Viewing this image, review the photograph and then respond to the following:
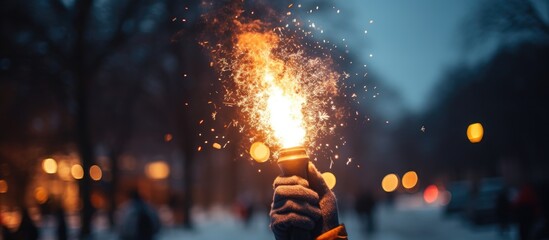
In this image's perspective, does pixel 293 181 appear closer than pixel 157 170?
Yes

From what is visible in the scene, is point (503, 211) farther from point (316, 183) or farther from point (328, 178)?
point (316, 183)

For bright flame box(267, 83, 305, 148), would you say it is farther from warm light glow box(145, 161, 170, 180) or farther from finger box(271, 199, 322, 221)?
warm light glow box(145, 161, 170, 180)

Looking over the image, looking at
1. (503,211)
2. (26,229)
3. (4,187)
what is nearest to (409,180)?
(4,187)

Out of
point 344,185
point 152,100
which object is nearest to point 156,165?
point 344,185

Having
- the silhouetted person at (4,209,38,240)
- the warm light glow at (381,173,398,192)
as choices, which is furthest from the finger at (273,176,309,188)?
the warm light glow at (381,173,398,192)

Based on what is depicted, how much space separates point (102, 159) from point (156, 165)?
24.2 meters

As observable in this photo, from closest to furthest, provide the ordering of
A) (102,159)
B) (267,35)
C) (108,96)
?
1. (267,35)
2. (108,96)
3. (102,159)

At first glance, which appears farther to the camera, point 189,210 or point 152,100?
point 152,100

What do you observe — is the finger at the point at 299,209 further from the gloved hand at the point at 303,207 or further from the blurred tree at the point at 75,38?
the blurred tree at the point at 75,38

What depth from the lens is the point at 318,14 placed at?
1049 centimetres

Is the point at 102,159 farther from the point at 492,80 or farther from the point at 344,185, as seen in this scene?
the point at 492,80

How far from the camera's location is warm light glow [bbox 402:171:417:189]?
388 ft

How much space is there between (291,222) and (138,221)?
816 centimetres

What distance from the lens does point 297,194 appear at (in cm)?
544
